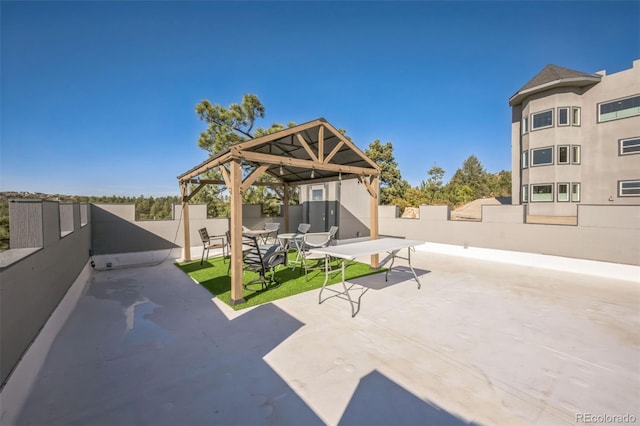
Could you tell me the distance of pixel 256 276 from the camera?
20.3 feet

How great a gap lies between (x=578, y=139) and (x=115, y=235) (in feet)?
62.8

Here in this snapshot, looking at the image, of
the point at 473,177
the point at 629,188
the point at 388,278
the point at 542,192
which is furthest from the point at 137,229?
the point at 473,177

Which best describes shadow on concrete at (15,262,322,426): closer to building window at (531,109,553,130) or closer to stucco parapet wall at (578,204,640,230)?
stucco parapet wall at (578,204,640,230)

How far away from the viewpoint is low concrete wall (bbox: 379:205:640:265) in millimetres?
6074

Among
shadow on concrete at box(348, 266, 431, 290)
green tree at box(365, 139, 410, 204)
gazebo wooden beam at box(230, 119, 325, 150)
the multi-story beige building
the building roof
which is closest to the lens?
gazebo wooden beam at box(230, 119, 325, 150)

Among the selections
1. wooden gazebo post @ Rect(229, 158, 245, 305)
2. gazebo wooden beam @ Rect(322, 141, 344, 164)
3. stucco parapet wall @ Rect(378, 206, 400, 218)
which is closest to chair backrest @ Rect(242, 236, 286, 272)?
wooden gazebo post @ Rect(229, 158, 245, 305)

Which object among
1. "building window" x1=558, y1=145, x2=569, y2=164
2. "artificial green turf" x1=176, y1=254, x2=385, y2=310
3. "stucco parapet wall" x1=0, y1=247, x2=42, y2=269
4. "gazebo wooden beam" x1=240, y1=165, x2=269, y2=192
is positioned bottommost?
"artificial green turf" x1=176, y1=254, x2=385, y2=310

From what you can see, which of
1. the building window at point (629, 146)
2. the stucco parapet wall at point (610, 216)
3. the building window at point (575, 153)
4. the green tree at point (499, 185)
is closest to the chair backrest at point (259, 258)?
the stucco parapet wall at point (610, 216)

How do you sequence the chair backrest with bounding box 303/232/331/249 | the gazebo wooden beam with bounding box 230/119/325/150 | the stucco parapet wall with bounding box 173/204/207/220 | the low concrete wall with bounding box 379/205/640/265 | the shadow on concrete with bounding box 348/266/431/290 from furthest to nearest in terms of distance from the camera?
the stucco parapet wall with bounding box 173/204/207/220 → the chair backrest with bounding box 303/232/331/249 → the low concrete wall with bounding box 379/205/640/265 → the shadow on concrete with bounding box 348/266/431/290 → the gazebo wooden beam with bounding box 230/119/325/150

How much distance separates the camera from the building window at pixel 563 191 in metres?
12.3

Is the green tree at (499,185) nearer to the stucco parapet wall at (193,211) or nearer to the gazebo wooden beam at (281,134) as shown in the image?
the gazebo wooden beam at (281,134)

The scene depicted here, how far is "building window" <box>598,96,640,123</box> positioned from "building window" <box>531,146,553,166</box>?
2.12 metres

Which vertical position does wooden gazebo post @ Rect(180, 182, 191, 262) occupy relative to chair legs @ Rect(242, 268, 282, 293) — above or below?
above

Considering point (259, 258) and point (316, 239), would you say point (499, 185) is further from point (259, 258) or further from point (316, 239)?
point (259, 258)
